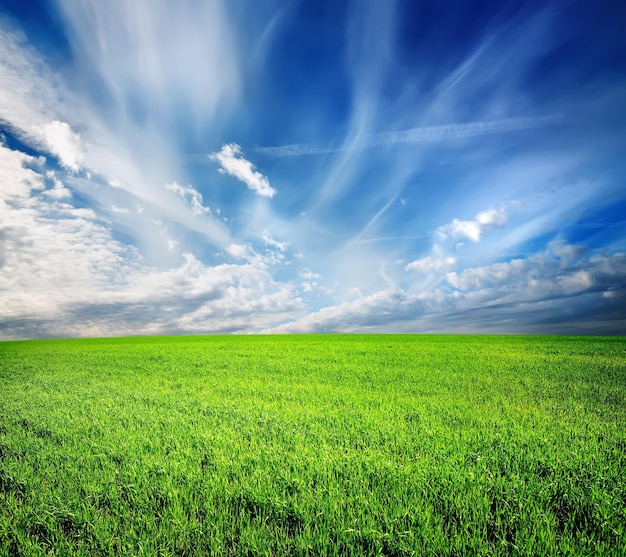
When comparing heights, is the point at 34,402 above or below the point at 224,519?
above

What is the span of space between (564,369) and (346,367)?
8521 mm

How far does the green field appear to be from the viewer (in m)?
3.62

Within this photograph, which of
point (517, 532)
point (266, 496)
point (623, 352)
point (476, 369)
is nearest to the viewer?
point (517, 532)

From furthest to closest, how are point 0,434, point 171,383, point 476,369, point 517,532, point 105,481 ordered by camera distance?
point 476,369, point 171,383, point 0,434, point 105,481, point 517,532

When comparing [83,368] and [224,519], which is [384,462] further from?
[83,368]

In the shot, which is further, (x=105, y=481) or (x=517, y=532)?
(x=105, y=481)

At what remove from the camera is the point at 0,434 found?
283 inches

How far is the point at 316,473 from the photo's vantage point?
4.73 m

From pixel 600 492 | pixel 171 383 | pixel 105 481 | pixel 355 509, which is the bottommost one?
pixel 600 492

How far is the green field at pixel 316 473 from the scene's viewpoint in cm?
362

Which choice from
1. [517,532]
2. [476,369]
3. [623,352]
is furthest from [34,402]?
[623,352]

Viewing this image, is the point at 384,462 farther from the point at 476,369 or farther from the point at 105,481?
Result: the point at 476,369

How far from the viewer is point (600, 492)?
4.31m

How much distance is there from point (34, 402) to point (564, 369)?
1799cm
